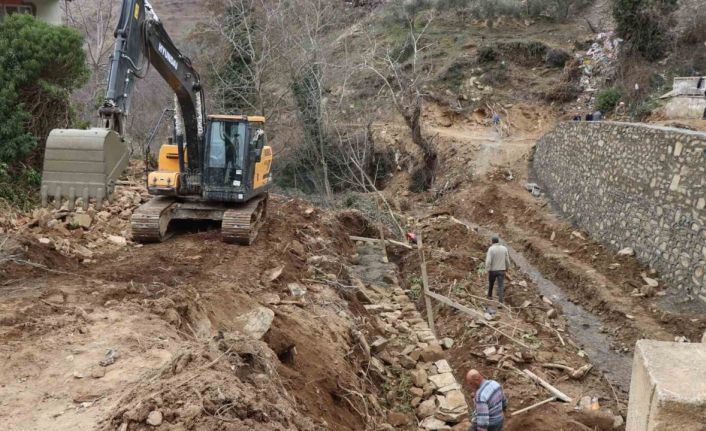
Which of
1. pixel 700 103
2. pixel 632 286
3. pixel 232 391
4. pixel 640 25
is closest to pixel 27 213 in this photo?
pixel 232 391

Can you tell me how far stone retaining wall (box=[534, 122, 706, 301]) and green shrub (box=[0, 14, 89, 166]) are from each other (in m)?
13.9

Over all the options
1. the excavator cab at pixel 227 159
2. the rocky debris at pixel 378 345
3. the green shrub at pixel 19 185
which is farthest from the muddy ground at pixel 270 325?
the green shrub at pixel 19 185

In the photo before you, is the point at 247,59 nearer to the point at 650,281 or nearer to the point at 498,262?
the point at 498,262

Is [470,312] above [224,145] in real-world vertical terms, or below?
below

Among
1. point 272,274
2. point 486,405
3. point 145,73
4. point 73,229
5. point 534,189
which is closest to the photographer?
point 486,405

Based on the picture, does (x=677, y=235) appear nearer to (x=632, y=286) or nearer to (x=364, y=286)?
(x=632, y=286)

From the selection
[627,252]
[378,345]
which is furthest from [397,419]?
[627,252]

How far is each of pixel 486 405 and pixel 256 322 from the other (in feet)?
9.38

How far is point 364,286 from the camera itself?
11.5 m

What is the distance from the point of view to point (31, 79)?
13.0 metres

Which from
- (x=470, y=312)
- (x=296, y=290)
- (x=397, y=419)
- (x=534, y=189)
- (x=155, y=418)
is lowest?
(x=397, y=419)

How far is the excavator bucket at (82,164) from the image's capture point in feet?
23.4

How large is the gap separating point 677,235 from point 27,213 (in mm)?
13339

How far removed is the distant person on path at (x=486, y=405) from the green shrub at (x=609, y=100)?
22476mm
